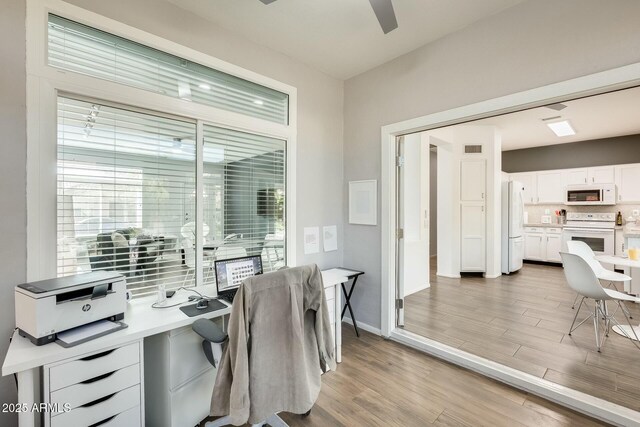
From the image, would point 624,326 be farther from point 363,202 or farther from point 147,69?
point 147,69

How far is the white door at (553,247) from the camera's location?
6.34m

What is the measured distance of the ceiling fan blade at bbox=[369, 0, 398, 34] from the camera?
1596mm

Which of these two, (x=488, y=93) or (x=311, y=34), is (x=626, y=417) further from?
(x=311, y=34)

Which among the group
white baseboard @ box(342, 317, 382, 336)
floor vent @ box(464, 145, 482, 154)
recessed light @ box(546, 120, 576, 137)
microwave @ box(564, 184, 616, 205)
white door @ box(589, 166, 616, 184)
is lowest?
white baseboard @ box(342, 317, 382, 336)

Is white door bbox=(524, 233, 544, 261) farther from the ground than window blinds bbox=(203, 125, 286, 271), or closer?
closer

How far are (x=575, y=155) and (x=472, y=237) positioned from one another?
3530 millimetres

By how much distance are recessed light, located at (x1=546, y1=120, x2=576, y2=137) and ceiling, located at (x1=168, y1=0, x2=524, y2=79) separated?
159 inches

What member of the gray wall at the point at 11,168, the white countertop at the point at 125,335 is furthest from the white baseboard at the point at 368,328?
the gray wall at the point at 11,168

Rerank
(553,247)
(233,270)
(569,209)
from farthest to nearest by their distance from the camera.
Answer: (569,209) → (553,247) → (233,270)

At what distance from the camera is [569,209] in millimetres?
6555

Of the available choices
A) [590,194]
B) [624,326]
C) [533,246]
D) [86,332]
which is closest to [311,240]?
A: [86,332]

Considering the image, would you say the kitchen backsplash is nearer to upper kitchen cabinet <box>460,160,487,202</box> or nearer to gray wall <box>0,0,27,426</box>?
upper kitchen cabinet <box>460,160,487,202</box>

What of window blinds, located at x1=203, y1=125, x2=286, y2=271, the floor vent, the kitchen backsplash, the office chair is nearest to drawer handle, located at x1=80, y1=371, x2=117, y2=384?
the office chair

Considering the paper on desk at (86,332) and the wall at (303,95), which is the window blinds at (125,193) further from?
the wall at (303,95)
